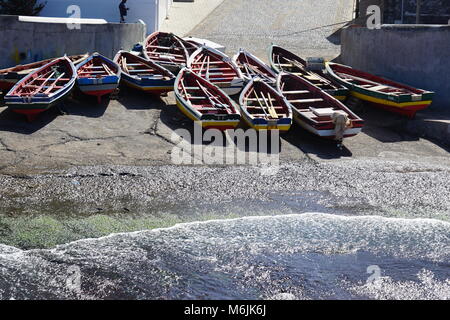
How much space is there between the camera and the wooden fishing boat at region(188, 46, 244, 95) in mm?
18109

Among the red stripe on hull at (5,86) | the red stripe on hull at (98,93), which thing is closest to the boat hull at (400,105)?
the red stripe on hull at (98,93)

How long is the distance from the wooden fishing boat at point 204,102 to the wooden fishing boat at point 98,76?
5.49 feet

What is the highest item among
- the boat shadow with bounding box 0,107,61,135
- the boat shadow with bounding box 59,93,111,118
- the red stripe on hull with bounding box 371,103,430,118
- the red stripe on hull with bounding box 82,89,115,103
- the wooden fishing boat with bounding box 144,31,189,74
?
the wooden fishing boat with bounding box 144,31,189,74

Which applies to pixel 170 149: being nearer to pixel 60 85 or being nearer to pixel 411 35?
pixel 60 85

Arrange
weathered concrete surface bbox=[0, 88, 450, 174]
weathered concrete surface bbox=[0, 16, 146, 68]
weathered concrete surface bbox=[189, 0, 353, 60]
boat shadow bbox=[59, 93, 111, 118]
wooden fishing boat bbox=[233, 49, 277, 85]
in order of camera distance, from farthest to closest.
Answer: weathered concrete surface bbox=[189, 0, 353, 60], wooden fishing boat bbox=[233, 49, 277, 85], weathered concrete surface bbox=[0, 16, 146, 68], boat shadow bbox=[59, 93, 111, 118], weathered concrete surface bbox=[0, 88, 450, 174]

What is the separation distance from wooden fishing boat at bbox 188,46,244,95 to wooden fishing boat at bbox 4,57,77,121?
3.58 meters

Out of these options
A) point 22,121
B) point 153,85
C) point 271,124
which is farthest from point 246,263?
point 153,85

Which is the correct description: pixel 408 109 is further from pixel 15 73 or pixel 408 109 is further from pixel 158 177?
pixel 15 73

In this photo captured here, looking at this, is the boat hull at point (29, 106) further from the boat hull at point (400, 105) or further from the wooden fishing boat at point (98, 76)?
the boat hull at point (400, 105)

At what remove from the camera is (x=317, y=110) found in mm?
16281

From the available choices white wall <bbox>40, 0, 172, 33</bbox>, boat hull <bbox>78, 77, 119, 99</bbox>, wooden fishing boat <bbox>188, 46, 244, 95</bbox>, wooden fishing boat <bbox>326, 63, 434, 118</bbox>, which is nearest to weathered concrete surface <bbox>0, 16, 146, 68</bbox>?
boat hull <bbox>78, 77, 119, 99</bbox>

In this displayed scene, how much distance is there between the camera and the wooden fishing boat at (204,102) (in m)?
15.4

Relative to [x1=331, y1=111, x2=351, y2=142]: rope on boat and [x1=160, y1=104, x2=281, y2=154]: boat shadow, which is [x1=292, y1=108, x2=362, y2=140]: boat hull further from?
[x1=160, y1=104, x2=281, y2=154]: boat shadow
